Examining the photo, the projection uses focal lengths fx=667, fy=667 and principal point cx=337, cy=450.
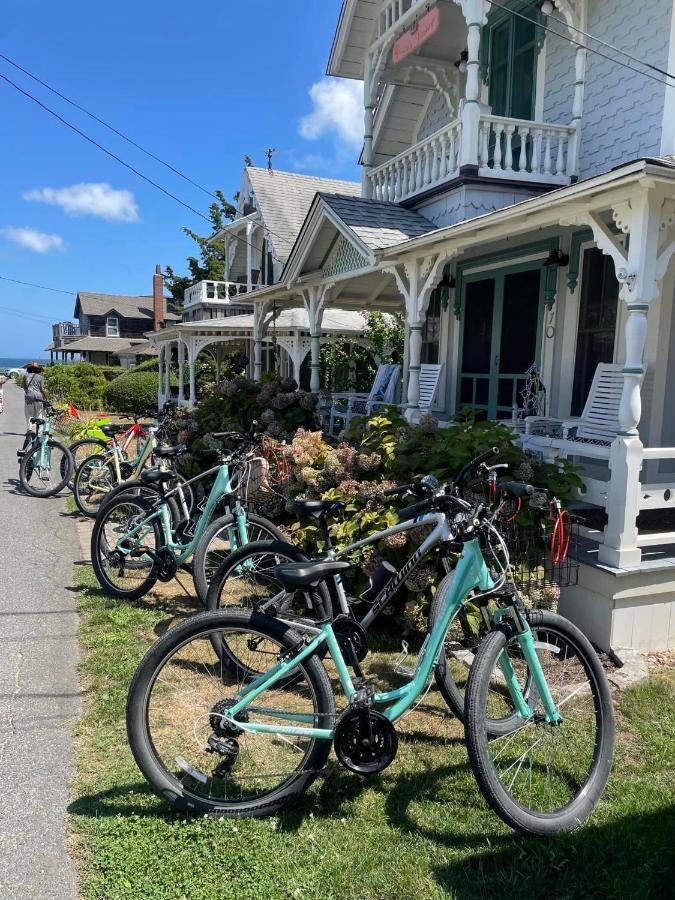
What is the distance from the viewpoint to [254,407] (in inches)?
387

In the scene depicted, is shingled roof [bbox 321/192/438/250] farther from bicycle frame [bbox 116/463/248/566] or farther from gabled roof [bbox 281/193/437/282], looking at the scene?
bicycle frame [bbox 116/463/248/566]

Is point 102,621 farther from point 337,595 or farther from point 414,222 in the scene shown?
point 414,222

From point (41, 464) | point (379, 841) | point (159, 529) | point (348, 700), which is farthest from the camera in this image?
point (41, 464)

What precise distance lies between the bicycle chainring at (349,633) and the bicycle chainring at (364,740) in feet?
0.96

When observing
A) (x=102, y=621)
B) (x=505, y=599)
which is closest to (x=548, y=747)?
(x=505, y=599)

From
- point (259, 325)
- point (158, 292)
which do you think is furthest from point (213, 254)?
point (259, 325)

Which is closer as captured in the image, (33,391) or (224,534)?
(224,534)

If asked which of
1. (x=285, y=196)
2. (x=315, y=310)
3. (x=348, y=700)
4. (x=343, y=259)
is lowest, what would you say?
(x=348, y=700)

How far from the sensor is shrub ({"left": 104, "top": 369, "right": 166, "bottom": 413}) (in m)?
29.6

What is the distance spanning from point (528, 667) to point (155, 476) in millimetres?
3372

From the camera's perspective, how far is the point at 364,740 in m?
2.76

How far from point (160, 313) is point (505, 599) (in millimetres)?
40733

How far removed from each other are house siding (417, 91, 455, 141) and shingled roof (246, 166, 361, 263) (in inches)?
462

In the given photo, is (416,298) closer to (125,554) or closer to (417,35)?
(417,35)
